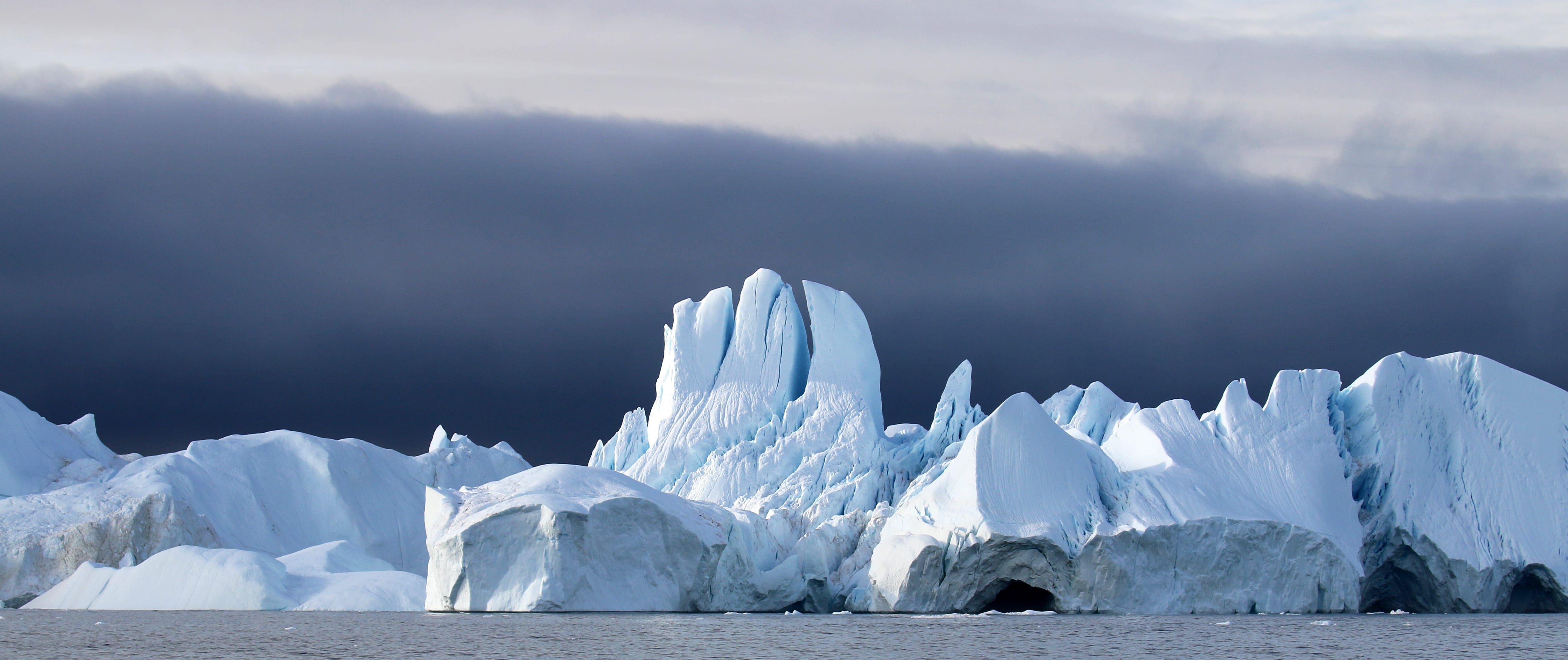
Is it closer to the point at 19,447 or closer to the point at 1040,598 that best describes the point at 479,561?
the point at 1040,598

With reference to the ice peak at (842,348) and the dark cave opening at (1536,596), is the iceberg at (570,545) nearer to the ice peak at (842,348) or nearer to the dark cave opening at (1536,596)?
the ice peak at (842,348)

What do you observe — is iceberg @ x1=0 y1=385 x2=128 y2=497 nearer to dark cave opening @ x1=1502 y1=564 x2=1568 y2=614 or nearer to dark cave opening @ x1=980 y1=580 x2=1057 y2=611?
dark cave opening @ x1=980 y1=580 x2=1057 y2=611

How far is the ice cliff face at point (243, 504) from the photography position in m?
37.6

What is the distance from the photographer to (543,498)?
93.5ft

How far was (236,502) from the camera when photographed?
144 ft

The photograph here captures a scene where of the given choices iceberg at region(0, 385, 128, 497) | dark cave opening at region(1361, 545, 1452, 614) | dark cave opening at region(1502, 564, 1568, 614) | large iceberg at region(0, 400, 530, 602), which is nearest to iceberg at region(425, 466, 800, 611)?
large iceberg at region(0, 400, 530, 602)

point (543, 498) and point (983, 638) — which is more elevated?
point (543, 498)

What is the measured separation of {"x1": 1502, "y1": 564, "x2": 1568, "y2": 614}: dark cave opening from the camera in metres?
29.7

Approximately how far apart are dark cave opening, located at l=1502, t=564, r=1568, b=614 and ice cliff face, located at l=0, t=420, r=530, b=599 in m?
31.0

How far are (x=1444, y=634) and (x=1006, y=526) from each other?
25.7 feet

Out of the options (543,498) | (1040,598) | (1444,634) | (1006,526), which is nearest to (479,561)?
(543,498)

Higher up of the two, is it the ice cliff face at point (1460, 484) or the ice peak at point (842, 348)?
the ice peak at point (842, 348)

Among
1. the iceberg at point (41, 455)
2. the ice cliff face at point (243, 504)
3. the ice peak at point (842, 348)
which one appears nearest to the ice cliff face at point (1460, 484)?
the ice peak at point (842, 348)

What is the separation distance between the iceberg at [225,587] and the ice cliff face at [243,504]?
2440 mm
